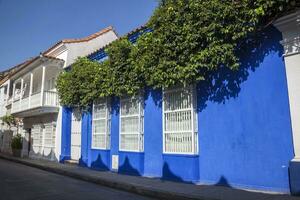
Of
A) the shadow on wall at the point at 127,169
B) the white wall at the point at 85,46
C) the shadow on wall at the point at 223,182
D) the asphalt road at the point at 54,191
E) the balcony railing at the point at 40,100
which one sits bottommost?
the asphalt road at the point at 54,191

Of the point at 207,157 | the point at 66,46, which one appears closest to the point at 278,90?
Result: the point at 207,157

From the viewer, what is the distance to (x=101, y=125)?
15336mm

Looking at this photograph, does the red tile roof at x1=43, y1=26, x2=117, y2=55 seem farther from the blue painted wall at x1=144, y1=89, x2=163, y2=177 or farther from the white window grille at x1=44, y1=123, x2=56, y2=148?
the blue painted wall at x1=144, y1=89, x2=163, y2=177

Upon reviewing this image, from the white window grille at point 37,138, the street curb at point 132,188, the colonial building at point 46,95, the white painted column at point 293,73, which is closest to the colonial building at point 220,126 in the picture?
the white painted column at point 293,73

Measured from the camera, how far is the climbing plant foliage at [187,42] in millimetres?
8664

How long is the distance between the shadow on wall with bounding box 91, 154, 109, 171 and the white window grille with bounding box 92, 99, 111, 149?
1.95ft

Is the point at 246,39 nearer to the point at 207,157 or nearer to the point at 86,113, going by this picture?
the point at 207,157

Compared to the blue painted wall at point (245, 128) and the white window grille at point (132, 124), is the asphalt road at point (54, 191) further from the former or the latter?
the white window grille at point (132, 124)

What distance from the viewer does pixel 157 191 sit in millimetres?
9031

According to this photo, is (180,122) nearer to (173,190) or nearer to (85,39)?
(173,190)

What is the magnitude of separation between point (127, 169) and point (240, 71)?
6.34 meters

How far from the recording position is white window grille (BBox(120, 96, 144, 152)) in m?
12.8

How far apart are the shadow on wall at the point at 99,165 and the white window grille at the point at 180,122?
426 cm

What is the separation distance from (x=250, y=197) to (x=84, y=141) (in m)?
10.7
